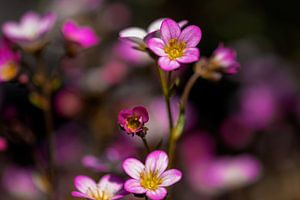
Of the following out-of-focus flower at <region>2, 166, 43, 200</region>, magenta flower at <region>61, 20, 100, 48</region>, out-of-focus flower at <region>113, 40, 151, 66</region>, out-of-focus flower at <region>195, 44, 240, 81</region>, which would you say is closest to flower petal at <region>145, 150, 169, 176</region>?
out-of-focus flower at <region>195, 44, 240, 81</region>

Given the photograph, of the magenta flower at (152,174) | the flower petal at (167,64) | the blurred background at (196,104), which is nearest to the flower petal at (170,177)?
the magenta flower at (152,174)

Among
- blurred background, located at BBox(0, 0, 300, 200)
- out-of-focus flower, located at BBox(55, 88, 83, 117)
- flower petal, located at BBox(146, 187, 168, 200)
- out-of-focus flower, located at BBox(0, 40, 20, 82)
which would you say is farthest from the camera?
blurred background, located at BBox(0, 0, 300, 200)

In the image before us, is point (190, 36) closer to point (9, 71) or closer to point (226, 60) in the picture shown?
point (226, 60)

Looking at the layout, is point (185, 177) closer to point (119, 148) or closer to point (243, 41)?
point (119, 148)

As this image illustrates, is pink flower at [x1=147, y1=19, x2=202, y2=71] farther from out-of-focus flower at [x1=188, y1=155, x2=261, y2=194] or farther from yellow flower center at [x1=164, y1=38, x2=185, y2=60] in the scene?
out-of-focus flower at [x1=188, y1=155, x2=261, y2=194]

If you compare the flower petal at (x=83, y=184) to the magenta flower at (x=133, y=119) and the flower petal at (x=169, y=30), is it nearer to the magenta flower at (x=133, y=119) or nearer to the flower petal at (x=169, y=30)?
the magenta flower at (x=133, y=119)

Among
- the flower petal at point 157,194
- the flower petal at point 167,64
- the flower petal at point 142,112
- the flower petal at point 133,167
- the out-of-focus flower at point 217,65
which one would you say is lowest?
the flower petal at point 157,194

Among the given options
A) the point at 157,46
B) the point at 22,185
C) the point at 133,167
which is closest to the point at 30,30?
the point at 157,46

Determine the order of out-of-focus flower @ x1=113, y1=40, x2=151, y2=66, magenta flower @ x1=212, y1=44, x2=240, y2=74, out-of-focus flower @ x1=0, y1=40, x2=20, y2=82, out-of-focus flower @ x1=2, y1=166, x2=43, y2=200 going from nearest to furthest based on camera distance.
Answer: magenta flower @ x1=212, y1=44, x2=240, y2=74 → out-of-focus flower @ x1=0, y1=40, x2=20, y2=82 → out-of-focus flower @ x1=2, y1=166, x2=43, y2=200 → out-of-focus flower @ x1=113, y1=40, x2=151, y2=66
